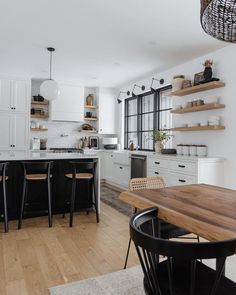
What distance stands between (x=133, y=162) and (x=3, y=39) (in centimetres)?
324

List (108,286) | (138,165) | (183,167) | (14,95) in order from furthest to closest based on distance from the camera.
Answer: (14,95), (138,165), (183,167), (108,286)

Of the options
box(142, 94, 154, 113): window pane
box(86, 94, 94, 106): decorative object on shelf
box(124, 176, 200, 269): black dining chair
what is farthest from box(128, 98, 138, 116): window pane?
box(124, 176, 200, 269): black dining chair

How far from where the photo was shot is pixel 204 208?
1516 millimetres

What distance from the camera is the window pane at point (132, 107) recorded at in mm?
6816

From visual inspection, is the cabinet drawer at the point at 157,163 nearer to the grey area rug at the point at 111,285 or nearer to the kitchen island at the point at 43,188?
the kitchen island at the point at 43,188

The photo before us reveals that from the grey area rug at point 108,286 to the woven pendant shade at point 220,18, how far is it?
1.95 m

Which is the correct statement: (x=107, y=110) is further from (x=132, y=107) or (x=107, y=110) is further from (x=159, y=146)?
(x=159, y=146)

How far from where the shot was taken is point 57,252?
8.64 ft

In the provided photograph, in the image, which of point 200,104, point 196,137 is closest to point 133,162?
point 196,137

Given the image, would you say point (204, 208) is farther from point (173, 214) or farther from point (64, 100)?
point (64, 100)

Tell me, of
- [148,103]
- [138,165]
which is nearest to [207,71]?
[138,165]

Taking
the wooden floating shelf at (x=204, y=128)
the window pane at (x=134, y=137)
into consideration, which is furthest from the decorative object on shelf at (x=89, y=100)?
the wooden floating shelf at (x=204, y=128)

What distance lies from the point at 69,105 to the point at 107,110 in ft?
3.68

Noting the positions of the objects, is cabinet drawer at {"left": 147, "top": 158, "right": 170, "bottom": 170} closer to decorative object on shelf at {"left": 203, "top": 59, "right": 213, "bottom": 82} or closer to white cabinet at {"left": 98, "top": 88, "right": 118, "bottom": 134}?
decorative object on shelf at {"left": 203, "top": 59, "right": 213, "bottom": 82}
